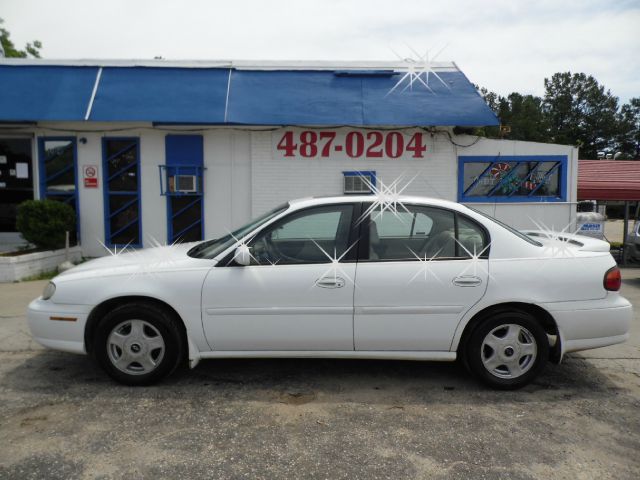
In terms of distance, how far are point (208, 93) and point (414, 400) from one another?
25.7 ft

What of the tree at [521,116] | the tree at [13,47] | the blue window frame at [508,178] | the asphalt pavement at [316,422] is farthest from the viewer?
the tree at [521,116]

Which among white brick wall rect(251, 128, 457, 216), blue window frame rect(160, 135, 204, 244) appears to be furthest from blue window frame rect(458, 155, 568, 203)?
blue window frame rect(160, 135, 204, 244)

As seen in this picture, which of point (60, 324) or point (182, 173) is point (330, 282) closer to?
point (60, 324)

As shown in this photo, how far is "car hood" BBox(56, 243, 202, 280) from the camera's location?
13.3 feet

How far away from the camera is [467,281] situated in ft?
12.9

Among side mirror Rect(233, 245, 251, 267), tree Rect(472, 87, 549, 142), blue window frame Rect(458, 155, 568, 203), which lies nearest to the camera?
side mirror Rect(233, 245, 251, 267)

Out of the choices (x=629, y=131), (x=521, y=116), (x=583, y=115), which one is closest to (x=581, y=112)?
(x=583, y=115)

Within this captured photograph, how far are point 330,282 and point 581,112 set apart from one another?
6400cm

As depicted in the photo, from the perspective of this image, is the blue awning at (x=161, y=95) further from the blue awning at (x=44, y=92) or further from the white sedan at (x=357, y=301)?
the white sedan at (x=357, y=301)

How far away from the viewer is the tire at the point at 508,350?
3953 mm

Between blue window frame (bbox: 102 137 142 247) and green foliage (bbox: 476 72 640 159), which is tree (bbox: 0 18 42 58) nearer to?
blue window frame (bbox: 102 137 142 247)

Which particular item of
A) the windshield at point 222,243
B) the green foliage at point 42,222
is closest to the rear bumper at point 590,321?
the windshield at point 222,243

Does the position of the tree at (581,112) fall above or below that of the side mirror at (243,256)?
above

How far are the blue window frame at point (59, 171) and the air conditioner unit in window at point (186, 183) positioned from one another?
2027mm
